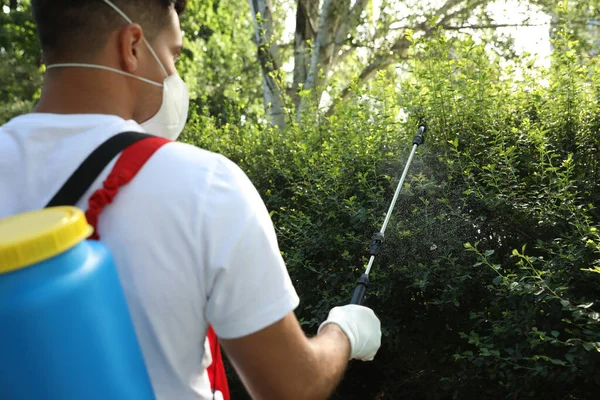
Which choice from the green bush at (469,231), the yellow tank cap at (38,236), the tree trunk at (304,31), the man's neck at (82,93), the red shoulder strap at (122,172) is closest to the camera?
the yellow tank cap at (38,236)

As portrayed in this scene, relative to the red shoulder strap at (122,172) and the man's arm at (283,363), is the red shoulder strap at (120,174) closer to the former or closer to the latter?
the red shoulder strap at (122,172)

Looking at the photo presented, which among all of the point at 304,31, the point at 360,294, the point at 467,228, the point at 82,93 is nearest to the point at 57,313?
the point at 82,93

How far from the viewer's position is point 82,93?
157 centimetres

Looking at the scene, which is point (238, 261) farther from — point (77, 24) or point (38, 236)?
point (77, 24)

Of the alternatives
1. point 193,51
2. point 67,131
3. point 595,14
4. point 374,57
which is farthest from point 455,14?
point 67,131

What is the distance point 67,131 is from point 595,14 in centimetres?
985

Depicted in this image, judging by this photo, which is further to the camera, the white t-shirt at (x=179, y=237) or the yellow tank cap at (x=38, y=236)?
the white t-shirt at (x=179, y=237)

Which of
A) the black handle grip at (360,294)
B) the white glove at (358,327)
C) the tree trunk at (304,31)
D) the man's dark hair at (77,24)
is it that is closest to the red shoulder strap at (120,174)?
the man's dark hair at (77,24)

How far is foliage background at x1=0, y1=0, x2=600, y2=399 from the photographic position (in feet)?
8.98

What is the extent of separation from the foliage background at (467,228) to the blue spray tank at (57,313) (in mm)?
1846

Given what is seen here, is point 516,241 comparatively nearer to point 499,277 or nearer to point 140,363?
point 499,277

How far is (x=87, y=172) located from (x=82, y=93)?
0.86ft

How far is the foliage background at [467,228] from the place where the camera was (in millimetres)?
2738

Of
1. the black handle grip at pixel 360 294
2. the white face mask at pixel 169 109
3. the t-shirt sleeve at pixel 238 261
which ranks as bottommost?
the black handle grip at pixel 360 294
